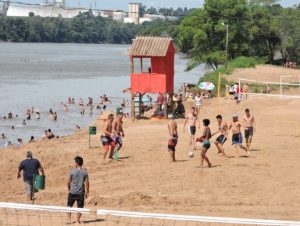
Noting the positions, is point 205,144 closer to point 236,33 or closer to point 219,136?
point 219,136

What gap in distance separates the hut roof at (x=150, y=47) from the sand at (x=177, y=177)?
5.62 metres

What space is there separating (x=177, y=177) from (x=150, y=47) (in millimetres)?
15299

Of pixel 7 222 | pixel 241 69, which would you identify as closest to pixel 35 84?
pixel 241 69

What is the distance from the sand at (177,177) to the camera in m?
15.5

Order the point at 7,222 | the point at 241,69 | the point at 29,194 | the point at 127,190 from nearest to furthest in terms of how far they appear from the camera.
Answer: the point at 7,222 → the point at 29,194 → the point at 127,190 → the point at 241,69

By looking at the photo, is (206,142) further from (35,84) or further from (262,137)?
(35,84)

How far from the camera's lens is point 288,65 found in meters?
69.9

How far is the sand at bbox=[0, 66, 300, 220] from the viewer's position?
51.0ft

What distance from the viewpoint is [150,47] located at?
32.9m

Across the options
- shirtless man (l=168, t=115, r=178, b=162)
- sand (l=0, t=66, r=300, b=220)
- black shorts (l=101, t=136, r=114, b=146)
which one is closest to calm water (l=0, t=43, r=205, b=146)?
sand (l=0, t=66, r=300, b=220)

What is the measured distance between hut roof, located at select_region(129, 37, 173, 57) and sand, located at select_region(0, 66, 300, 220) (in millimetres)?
5623

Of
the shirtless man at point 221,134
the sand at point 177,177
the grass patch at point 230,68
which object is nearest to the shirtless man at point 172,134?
the sand at point 177,177

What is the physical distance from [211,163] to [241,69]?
40747 millimetres

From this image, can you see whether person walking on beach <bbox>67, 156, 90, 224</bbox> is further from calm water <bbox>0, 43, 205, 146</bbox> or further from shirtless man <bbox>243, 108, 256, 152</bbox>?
calm water <bbox>0, 43, 205, 146</bbox>
